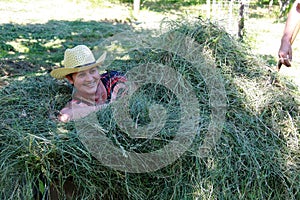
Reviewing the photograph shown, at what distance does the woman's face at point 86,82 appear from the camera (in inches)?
98.7

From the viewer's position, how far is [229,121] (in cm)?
215

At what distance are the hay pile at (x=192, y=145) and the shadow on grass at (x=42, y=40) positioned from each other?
2702 millimetres

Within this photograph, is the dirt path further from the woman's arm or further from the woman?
the woman's arm

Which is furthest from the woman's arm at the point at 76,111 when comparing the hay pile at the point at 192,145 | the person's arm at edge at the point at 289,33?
the person's arm at edge at the point at 289,33

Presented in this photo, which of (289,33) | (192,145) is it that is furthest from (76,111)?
(289,33)

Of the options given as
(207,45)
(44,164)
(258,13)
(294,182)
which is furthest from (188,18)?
(258,13)

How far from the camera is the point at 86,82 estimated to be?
8.26 feet

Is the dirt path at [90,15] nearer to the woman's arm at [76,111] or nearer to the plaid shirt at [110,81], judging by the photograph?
the plaid shirt at [110,81]

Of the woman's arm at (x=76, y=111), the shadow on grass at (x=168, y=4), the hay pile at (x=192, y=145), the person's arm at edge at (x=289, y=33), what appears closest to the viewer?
the hay pile at (x=192, y=145)

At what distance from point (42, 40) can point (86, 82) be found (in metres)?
4.42

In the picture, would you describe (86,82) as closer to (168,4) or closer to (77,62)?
(77,62)

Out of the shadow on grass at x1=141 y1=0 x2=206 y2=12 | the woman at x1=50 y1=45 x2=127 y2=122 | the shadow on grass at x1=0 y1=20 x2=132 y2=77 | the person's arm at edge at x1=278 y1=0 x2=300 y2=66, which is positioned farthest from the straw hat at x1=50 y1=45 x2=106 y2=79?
the shadow on grass at x1=141 y1=0 x2=206 y2=12

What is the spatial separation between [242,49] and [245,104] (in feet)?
1.74

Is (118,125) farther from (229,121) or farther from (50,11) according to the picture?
(50,11)
